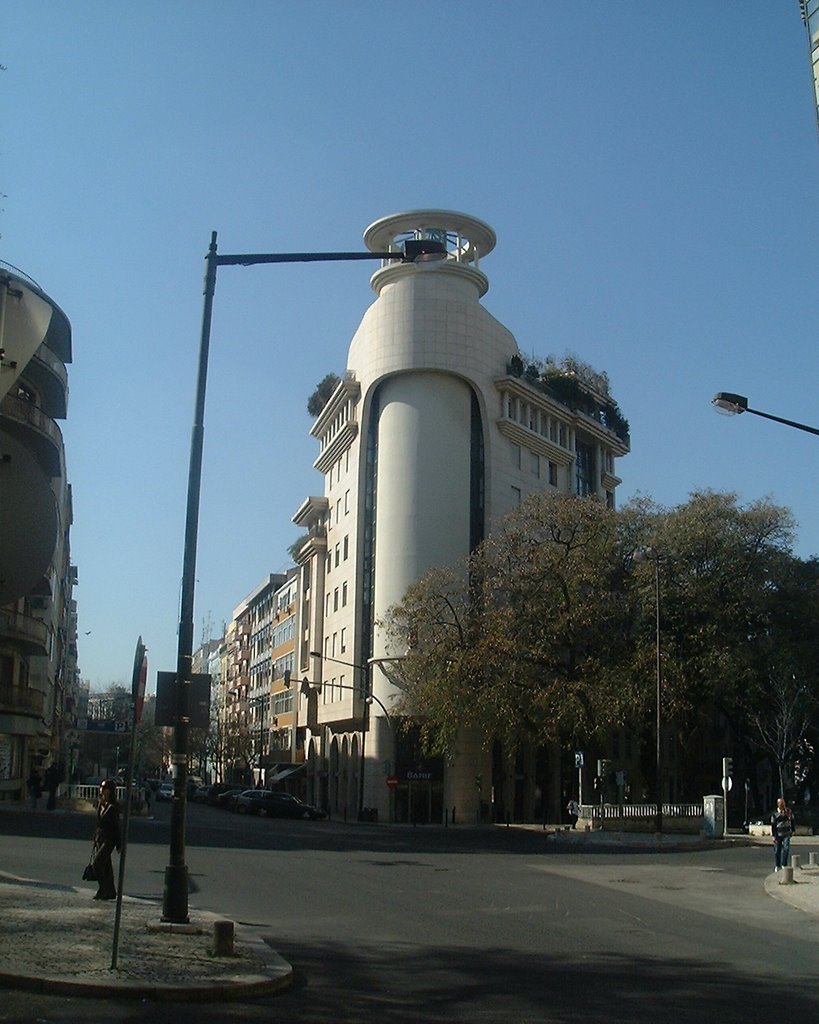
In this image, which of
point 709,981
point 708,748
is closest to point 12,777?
point 708,748

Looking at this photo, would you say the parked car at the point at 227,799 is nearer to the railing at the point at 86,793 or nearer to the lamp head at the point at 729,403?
the railing at the point at 86,793

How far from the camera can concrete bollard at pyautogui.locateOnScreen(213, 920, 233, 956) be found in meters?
10.5

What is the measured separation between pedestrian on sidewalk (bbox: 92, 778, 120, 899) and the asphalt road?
167 cm

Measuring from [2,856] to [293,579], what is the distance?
6898cm

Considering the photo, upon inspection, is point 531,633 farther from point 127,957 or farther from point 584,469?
point 127,957

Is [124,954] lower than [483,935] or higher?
higher

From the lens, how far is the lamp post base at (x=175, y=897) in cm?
1216

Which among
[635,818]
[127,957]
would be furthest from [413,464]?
[127,957]

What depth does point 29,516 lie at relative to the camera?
733 cm

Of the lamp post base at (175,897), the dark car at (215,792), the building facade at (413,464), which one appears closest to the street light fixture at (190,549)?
the lamp post base at (175,897)

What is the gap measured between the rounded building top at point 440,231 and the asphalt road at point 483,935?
42786 mm

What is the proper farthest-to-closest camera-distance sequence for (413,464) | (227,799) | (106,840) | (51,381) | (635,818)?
(227,799) → (413,464) → (635,818) → (51,381) → (106,840)

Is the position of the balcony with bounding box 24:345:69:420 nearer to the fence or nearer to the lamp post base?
the lamp post base

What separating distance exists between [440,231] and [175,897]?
183 ft
